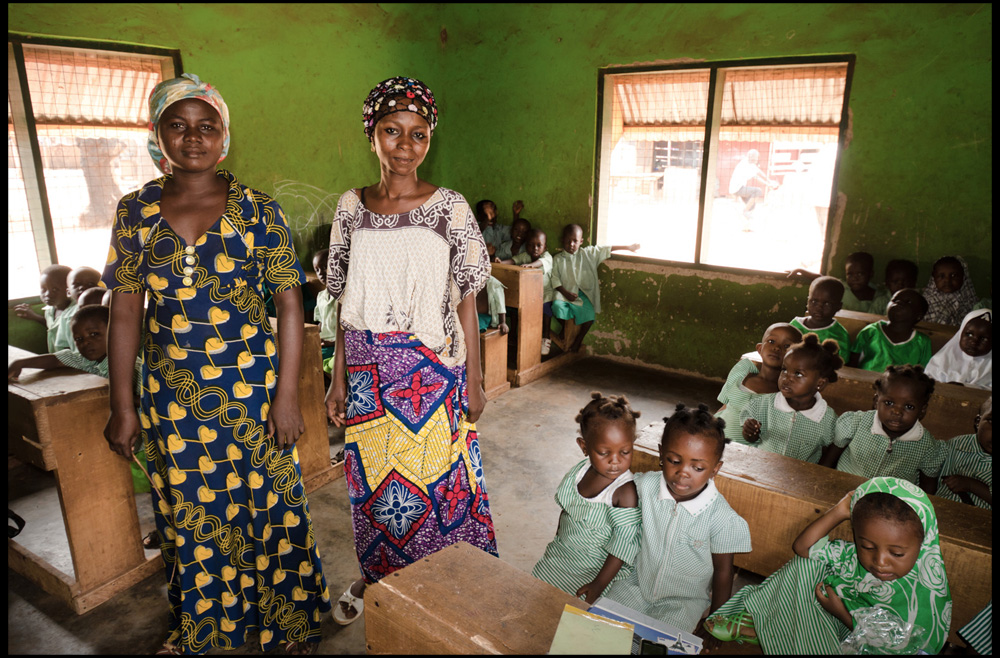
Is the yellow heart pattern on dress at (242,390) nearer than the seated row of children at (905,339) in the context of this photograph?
Yes

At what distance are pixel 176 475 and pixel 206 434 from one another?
17cm

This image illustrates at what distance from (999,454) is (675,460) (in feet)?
3.59

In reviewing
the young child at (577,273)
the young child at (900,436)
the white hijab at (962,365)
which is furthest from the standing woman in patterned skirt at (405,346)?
the young child at (577,273)

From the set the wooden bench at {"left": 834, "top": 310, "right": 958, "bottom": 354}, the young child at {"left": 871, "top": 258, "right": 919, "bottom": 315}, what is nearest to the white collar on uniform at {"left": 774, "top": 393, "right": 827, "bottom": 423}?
the wooden bench at {"left": 834, "top": 310, "right": 958, "bottom": 354}

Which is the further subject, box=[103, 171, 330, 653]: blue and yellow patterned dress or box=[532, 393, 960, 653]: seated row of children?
box=[103, 171, 330, 653]: blue and yellow patterned dress

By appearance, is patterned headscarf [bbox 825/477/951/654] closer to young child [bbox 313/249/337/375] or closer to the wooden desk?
the wooden desk

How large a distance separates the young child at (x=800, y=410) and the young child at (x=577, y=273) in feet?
8.88

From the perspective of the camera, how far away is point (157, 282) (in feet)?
5.80

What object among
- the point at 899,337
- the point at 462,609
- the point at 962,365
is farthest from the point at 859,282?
the point at 462,609

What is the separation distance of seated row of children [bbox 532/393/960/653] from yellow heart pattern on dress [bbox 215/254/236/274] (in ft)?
4.11

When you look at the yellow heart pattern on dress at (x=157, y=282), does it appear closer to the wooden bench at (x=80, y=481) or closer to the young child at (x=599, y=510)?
the wooden bench at (x=80, y=481)

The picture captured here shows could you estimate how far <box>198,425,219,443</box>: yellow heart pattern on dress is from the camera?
6.13 feet

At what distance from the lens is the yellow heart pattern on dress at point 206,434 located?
1869 mm

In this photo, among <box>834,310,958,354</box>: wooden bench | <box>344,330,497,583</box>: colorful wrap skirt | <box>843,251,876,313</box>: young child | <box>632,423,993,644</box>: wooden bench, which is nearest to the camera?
<box>632,423,993,644</box>: wooden bench
